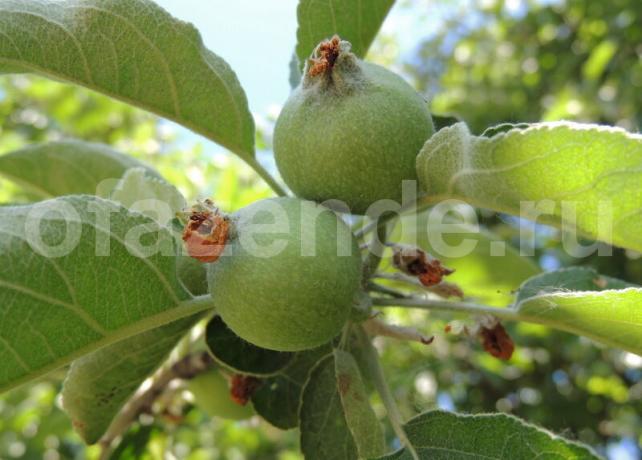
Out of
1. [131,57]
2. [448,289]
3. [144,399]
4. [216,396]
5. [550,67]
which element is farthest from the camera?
[550,67]

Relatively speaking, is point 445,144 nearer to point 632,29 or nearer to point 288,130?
point 288,130

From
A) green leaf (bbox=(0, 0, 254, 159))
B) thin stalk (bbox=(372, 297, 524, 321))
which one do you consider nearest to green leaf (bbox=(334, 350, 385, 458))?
thin stalk (bbox=(372, 297, 524, 321))

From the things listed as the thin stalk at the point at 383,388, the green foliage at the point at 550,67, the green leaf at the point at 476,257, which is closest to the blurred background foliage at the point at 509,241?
the green foliage at the point at 550,67

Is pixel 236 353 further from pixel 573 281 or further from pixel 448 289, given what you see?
pixel 573 281

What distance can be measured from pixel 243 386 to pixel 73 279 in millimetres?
664

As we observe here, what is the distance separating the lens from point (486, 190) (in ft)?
3.51

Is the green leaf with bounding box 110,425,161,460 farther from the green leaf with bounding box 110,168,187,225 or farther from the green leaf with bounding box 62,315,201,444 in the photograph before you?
the green leaf with bounding box 110,168,187,225

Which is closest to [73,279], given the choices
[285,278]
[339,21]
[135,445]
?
[285,278]

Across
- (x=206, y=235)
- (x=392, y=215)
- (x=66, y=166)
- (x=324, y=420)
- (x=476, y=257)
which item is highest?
(x=206, y=235)

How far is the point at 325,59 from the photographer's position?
1188 mm

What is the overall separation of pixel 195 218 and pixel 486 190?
1.54ft

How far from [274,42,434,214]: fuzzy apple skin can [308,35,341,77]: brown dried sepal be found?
1 centimetres

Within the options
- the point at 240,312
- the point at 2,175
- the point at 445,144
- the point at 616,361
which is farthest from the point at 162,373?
the point at 616,361

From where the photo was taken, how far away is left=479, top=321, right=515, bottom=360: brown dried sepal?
57.4 inches
